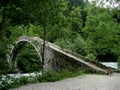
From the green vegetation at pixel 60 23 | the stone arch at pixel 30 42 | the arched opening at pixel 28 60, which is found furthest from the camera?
the arched opening at pixel 28 60

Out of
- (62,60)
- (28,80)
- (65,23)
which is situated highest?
(65,23)

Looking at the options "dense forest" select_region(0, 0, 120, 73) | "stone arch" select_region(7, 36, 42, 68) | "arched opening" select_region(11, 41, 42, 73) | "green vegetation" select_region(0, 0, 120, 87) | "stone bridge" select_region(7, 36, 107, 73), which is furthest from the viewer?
"arched opening" select_region(11, 41, 42, 73)

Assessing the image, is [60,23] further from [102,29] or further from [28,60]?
[28,60]

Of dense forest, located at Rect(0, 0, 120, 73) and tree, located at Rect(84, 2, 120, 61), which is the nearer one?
dense forest, located at Rect(0, 0, 120, 73)

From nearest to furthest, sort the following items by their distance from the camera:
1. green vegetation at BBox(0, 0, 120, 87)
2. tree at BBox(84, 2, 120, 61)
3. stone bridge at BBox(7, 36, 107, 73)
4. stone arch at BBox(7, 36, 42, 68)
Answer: green vegetation at BBox(0, 0, 120, 87) < stone bridge at BBox(7, 36, 107, 73) < tree at BBox(84, 2, 120, 61) < stone arch at BBox(7, 36, 42, 68)

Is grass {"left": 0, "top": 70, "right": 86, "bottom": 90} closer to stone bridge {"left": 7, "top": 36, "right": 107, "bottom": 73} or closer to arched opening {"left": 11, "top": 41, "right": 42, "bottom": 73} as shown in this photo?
stone bridge {"left": 7, "top": 36, "right": 107, "bottom": 73}

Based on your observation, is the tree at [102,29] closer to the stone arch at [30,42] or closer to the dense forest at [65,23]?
the dense forest at [65,23]

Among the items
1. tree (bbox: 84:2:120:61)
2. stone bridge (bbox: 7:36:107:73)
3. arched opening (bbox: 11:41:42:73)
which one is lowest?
arched opening (bbox: 11:41:42:73)

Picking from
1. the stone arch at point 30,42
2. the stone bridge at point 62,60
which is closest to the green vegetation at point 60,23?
the stone bridge at point 62,60

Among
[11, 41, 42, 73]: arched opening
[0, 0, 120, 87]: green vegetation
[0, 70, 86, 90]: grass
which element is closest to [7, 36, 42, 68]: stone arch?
[0, 0, 120, 87]: green vegetation

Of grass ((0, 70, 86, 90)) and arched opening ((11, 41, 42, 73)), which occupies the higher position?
grass ((0, 70, 86, 90))

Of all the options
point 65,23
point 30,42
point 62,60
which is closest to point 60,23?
point 65,23

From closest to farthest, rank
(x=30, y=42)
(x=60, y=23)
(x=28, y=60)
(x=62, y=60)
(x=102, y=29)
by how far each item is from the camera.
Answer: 1. (x=60, y=23)
2. (x=102, y=29)
3. (x=62, y=60)
4. (x=30, y=42)
5. (x=28, y=60)

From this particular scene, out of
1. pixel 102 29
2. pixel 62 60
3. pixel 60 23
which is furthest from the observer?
pixel 62 60
